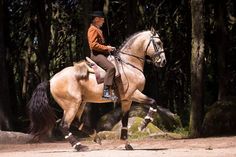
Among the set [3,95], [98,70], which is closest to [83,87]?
[98,70]

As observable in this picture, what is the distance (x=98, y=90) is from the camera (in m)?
12.1

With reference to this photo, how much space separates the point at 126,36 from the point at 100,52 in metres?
13.2

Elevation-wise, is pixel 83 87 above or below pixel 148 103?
above

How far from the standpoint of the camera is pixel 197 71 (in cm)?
1820

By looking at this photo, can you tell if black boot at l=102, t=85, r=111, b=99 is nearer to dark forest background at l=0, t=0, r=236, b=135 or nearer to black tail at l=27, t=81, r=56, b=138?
black tail at l=27, t=81, r=56, b=138

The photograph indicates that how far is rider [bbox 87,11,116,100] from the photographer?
11.8 m

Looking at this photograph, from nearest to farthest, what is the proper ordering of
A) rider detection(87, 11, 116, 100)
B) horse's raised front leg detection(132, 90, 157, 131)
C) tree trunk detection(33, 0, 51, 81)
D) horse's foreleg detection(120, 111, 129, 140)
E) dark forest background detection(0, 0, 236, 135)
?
horse's raised front leg detection(132, 90, 157, 131) < rider detection(87, 11, 116, 100) < horse's foreleg detection(120, 111, 129, 140) < dark forest background detection(0, 0, 236, 135) < tree trunk detection(33, 0, 51, 81)

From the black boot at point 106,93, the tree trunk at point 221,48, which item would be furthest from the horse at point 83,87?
the tree trunk at point 221,48

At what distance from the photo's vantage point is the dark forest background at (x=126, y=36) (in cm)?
2531

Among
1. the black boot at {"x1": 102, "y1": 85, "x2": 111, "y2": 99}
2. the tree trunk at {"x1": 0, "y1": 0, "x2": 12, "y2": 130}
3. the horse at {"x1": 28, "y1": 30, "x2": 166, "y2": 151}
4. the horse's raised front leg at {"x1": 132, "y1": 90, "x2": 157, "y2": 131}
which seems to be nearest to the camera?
the horse's raised front leg at {"x1": 132, "y1": 90, "x2": 157, "y2": 131}

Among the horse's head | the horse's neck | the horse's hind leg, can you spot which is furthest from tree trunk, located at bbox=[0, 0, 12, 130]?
the horse's head

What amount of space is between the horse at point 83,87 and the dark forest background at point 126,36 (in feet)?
34.8

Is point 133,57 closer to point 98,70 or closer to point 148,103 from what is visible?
point 98,70

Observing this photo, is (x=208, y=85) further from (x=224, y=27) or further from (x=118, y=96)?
(x=118, y=96)
